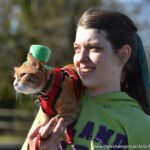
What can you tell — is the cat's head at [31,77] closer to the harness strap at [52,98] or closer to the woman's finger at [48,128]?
the harness strap at [52,98]

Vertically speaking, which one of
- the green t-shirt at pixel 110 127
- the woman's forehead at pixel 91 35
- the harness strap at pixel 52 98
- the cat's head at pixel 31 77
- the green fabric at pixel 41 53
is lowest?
the green t-shirt at pixel 110 127

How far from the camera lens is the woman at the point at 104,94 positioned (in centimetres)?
270

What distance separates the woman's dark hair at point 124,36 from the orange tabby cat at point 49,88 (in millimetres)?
294

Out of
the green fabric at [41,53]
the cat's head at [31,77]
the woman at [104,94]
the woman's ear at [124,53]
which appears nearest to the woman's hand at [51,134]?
the woman at [104,94]

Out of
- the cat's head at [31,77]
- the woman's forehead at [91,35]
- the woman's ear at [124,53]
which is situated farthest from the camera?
the woman's ear at [124,53]

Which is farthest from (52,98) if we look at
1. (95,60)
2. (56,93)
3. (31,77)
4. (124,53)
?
(124,53)

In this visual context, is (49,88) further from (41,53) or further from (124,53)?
(124,53)

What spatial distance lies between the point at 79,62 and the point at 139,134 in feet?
1.41

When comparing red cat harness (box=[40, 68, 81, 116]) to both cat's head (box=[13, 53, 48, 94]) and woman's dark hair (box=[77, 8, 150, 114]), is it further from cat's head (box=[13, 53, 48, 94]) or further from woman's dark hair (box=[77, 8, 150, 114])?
woman's dark hair (box=[77, 8, 150, 114])

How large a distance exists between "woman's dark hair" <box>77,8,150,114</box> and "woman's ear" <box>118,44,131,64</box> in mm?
19

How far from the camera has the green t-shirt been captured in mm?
2691

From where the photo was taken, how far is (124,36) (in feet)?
9.45

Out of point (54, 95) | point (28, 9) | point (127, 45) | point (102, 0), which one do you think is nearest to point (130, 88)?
point (127, 45)

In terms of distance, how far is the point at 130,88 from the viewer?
9.99 feet
